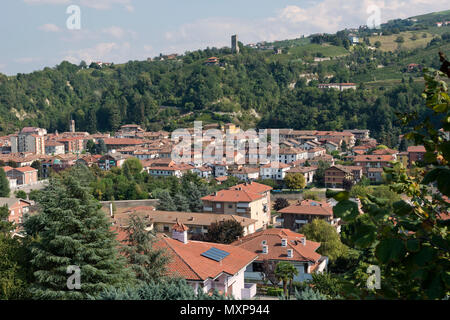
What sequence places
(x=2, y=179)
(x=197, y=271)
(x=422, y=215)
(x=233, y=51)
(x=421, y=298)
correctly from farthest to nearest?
(x=233, y=51) < (x=2, y=179) < (x=197, y=271) < (x=422, y=215) < (x=421, y=298)

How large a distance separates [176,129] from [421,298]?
5111 centimetres

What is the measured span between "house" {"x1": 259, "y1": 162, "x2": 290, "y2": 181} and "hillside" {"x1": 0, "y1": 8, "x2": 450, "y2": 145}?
16.9 m

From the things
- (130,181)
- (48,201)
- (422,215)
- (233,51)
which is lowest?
(130,181)

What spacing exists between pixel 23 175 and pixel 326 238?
24.2 metres

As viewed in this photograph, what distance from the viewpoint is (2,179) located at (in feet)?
92.5

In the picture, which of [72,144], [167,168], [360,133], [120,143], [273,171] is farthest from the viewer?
Answer: [72,144]

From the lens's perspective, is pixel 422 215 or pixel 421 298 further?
pixel 422 215

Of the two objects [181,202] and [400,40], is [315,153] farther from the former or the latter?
[400,40]

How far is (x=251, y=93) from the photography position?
63.4m

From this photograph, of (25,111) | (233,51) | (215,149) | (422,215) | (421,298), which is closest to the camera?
(421,298)

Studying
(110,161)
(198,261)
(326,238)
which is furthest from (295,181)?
(198,261)

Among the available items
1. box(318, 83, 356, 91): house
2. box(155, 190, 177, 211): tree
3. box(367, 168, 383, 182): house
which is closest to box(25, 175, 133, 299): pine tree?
box(155, 190, 177, 211): tree
